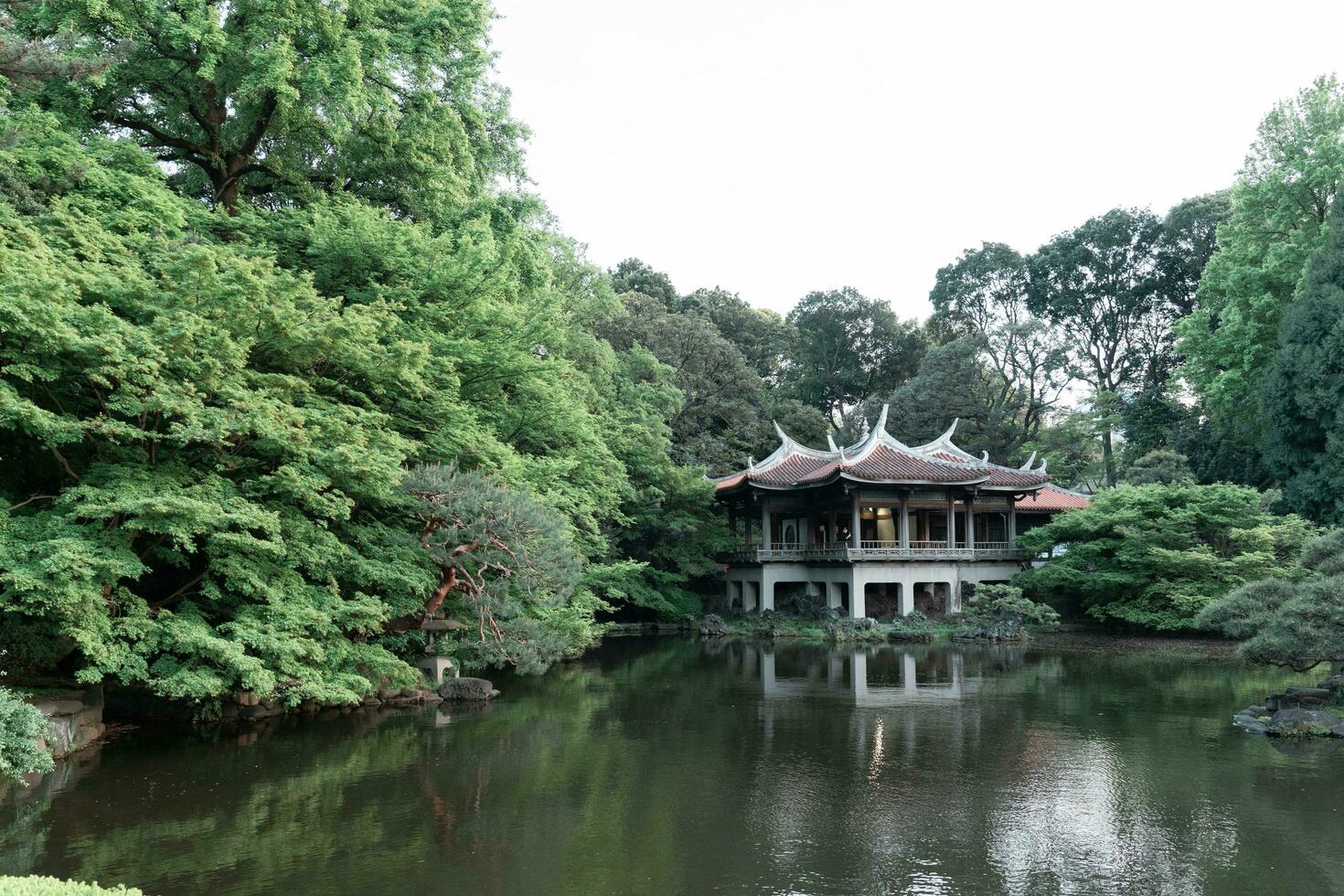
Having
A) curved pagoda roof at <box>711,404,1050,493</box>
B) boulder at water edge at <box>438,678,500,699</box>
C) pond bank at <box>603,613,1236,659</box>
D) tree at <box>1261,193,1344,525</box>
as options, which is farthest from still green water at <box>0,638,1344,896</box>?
curved pagoda roof at <box>711,404,1050,493</box>

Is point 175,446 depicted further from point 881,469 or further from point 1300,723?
point 881,469

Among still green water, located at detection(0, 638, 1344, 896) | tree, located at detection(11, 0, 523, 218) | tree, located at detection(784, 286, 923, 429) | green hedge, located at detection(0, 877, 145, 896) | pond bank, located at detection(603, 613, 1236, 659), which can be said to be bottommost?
still green water, located at detection(0, 638, 1344, 896)

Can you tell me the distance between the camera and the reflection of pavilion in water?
14758mm

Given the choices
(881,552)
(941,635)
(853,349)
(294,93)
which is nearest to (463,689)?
(294,93)

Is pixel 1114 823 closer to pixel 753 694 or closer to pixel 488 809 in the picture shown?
pixel 488 809

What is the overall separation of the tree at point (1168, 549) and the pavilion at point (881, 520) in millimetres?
3197

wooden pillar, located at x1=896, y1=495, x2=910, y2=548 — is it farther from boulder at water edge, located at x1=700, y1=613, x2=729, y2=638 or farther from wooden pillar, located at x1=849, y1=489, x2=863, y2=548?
boulder at water edge, located at x1=700, y1=613, x2=729, y2=638

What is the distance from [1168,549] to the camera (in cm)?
2164

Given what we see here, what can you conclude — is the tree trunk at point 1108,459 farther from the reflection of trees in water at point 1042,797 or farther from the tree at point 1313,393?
the reflection of trees in water at point 1042,797

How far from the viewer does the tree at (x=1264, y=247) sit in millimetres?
24891

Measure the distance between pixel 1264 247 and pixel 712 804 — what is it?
88.9ft

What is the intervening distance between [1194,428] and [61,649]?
32.9m

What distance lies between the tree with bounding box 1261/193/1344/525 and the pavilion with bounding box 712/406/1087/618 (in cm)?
588

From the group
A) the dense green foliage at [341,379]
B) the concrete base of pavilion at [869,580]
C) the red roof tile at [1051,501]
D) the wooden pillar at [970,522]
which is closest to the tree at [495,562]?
the dense green foliage at [341,379]
